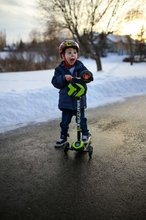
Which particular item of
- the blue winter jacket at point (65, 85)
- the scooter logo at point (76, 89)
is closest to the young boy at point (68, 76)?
the blue winter jacket at point (65, 85)

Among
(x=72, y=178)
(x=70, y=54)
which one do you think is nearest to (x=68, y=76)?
(x=70, y=54)

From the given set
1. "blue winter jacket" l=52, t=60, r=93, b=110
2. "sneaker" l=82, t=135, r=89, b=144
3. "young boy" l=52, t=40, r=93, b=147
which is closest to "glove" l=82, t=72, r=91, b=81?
"young boy" l=52, t=40, r=93, b=147

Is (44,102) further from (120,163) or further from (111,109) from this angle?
(120,163)

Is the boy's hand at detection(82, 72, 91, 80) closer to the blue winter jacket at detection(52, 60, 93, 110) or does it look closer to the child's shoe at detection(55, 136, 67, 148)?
the blue winter jacket at detection(52, 60, 93, 110)

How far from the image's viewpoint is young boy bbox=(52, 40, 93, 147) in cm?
462

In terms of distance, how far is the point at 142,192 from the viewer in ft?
11.3

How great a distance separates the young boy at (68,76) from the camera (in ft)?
15.2

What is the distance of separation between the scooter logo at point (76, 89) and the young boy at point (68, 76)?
0.10m

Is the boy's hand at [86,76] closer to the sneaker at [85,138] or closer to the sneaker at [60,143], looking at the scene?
the sneaker at [85,138]

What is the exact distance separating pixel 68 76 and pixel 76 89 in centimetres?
23

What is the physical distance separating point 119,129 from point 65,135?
145cm

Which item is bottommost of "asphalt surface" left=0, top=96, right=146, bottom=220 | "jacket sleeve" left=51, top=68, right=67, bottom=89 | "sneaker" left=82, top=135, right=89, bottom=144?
"asphalt surface" left=0, top=96, right=146, bottom=220

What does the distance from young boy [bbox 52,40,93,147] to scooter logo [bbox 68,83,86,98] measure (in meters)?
0.10

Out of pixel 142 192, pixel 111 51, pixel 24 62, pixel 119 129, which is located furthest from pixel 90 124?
pixel 111 51
